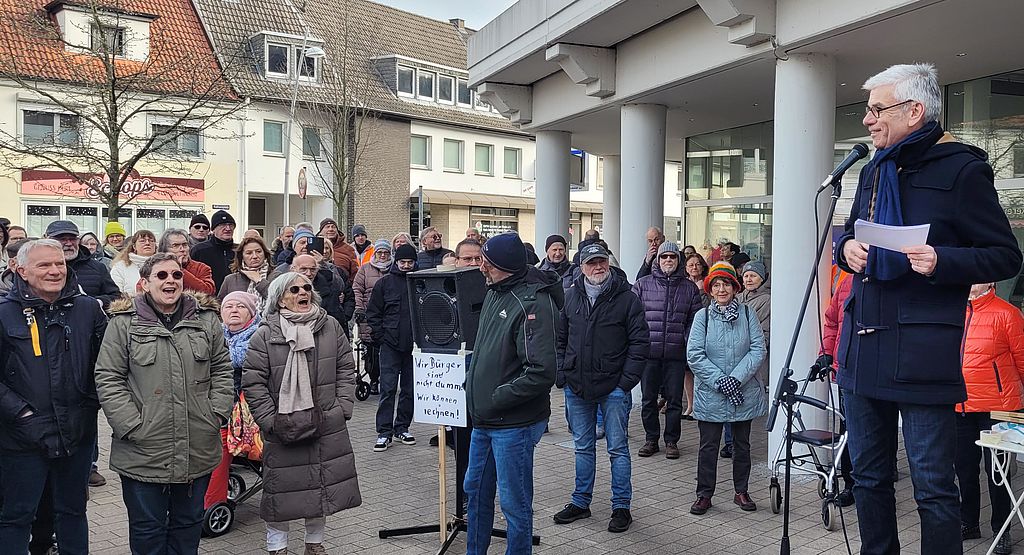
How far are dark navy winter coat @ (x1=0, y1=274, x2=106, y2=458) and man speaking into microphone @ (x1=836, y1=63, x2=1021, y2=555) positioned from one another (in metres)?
4.13

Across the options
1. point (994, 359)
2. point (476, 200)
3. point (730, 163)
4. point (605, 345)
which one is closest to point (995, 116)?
point (994, 359)

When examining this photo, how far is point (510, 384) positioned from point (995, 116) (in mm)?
7110

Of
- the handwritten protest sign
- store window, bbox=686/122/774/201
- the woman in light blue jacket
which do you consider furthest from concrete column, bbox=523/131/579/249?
the handwritten protest sign

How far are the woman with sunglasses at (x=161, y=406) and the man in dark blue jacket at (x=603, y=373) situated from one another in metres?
2.62

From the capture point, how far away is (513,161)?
42.6 m

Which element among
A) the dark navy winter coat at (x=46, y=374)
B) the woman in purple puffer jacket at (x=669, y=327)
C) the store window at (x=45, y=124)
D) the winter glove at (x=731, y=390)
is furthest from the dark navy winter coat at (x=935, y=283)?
the store window at (x=45, y=124)

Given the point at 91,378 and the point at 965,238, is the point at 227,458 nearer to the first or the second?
the point at 91,378

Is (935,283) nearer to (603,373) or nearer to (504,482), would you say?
(504,482)

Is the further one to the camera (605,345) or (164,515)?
(605,345)

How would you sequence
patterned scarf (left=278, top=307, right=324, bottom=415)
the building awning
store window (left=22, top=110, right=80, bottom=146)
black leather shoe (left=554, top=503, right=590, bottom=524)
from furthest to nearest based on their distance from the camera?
the building awning < store window (left=22, top=110, right=80, bottom=146) < black leather shoe (left=554, top=503, right=590, bottom=524) < patterned scarf (left=278, top=307, right=324, bottom=415)

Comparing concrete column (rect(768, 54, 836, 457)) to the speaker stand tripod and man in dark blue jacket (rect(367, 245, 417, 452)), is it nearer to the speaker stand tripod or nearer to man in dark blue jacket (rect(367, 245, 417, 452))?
the speaker stand tripod

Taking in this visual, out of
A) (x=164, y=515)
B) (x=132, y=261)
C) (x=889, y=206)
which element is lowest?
(x=164, y=515)

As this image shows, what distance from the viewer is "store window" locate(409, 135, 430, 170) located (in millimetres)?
38281

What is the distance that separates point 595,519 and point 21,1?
94.0 ft
